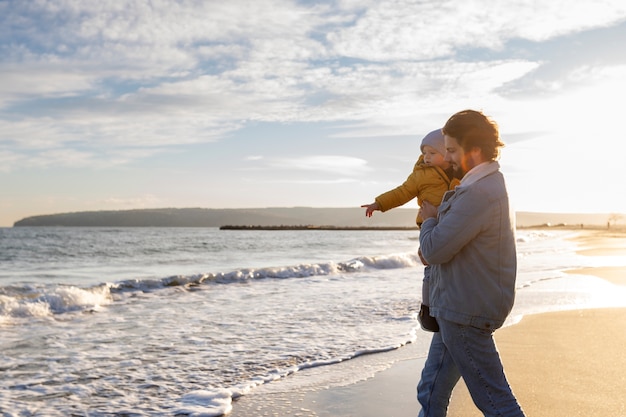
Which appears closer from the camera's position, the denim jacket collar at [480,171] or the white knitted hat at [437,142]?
the denim jacket collar at [480,171]

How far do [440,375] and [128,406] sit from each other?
2.89m

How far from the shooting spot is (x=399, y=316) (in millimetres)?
9305

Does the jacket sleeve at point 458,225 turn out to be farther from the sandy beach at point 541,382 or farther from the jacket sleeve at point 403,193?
the sandy beach at point 541,382

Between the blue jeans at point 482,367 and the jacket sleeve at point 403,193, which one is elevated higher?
the jacket sleeve at point 403,193

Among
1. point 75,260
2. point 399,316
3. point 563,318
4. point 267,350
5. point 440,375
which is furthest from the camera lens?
point 75,260

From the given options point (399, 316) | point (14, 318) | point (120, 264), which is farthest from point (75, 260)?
point (399, 316)

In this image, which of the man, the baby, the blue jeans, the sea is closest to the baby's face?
the baby

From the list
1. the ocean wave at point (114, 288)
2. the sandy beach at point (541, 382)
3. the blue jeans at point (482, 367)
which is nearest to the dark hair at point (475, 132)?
the blue jeans at point (482, 367)

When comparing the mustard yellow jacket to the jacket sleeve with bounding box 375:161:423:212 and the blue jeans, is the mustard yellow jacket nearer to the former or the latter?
the jacket sleeve with bounding box 375:161:423:212

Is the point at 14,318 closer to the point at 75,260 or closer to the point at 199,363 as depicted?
the point at 199,363

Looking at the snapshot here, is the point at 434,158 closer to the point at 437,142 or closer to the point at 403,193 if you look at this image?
the point at 437,142

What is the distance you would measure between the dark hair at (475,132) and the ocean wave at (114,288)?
932cm

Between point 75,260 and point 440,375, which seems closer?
point 440,375

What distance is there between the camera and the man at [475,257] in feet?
9.17
